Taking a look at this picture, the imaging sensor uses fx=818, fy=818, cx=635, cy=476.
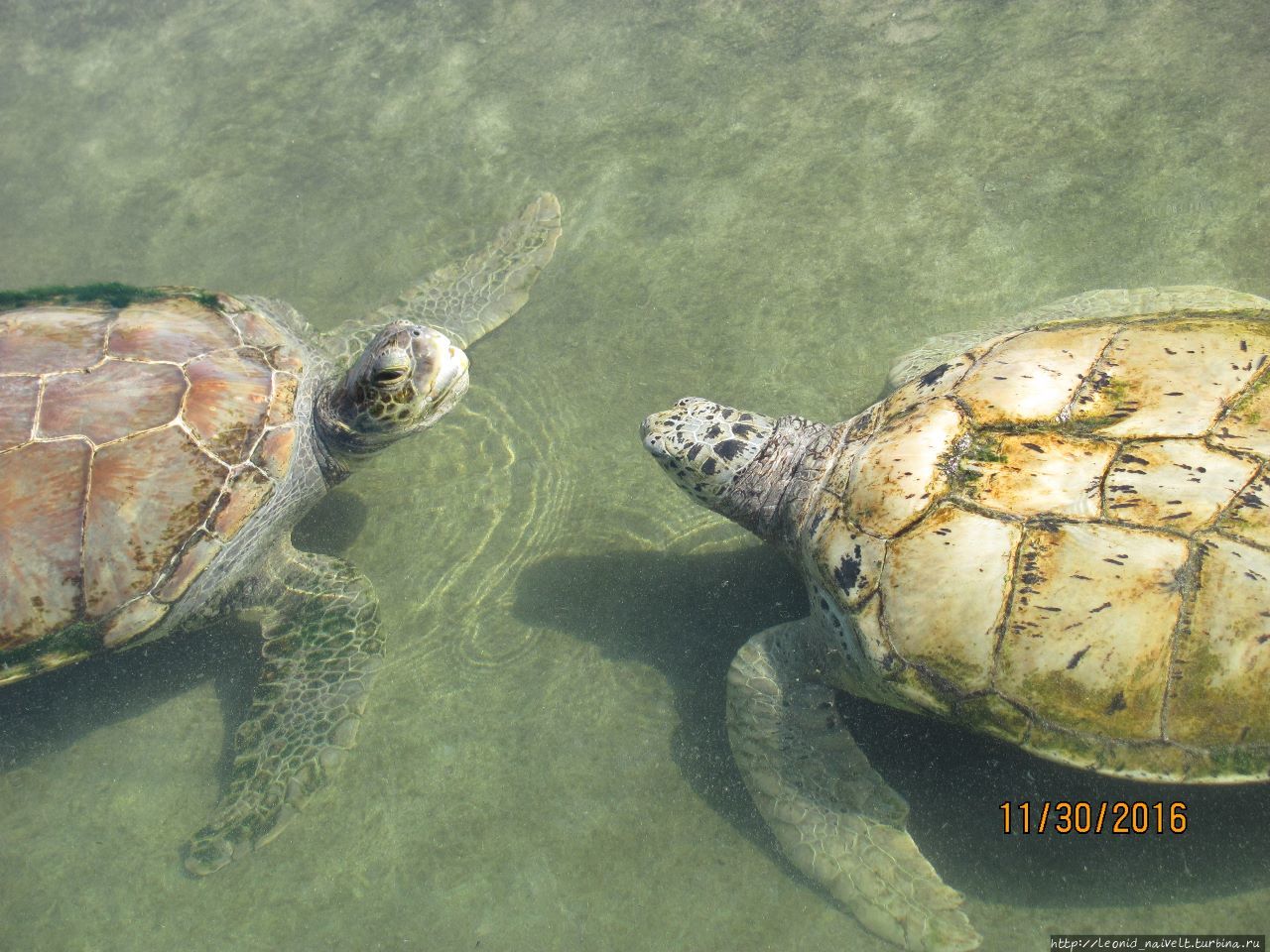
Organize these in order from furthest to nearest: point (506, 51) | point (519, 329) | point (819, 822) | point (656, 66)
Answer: point (506, 51) < point (656, 66) < point (519, 329) < point (819, 822)

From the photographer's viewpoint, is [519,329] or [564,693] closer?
[564,693]

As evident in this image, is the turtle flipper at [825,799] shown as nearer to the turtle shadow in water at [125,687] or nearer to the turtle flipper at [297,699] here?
the turtle flipper at [297,699]

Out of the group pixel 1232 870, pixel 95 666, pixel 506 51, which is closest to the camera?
pixel 1232 870

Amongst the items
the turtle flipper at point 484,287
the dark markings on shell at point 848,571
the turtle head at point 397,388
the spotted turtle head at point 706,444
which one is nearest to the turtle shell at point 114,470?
the turtle head at point 397,388

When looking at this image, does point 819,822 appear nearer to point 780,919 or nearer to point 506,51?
point 780,919

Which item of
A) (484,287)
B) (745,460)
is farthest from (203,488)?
(745,460)

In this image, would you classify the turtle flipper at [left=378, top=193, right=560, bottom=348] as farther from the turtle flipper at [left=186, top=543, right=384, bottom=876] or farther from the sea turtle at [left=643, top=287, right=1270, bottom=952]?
the sea turtle at [left=643, top=287, right=1270, bottom=952]

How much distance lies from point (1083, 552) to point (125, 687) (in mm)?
3759

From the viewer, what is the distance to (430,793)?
10.2ft

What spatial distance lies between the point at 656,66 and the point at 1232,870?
16.0ft

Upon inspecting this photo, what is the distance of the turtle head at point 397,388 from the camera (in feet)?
11.0

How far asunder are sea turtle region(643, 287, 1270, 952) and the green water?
235mm

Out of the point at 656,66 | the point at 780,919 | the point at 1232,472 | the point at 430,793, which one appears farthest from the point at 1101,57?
the point at 430,793

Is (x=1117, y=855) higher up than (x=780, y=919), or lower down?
higher up
